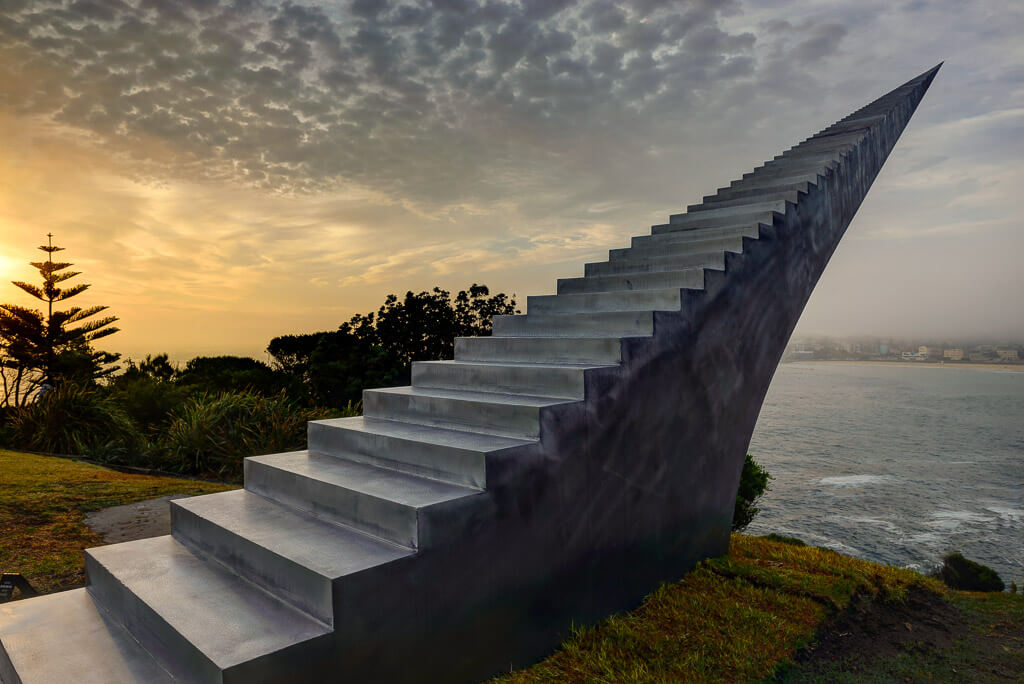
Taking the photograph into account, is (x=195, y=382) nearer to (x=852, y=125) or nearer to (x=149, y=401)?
(x=149, y=401)

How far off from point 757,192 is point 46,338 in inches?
599

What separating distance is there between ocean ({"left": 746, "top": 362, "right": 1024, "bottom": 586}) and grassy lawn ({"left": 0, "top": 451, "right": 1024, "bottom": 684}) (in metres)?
14.5

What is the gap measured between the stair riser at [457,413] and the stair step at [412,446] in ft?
0.18

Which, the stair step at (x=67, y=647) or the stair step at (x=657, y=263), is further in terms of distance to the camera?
the stair step at (x=657, y=263)

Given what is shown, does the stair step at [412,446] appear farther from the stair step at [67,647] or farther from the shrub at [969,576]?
the shrub at [969,576]

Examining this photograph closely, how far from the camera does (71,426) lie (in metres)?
7.63

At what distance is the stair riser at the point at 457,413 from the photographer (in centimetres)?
211

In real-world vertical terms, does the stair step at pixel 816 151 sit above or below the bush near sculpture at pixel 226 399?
above

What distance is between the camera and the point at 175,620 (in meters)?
1.56

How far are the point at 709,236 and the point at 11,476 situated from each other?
668 cm

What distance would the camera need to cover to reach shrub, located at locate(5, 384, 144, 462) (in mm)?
7410

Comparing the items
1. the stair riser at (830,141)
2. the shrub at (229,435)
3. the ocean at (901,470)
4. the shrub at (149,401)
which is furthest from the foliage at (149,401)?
the ocean at (901,470)

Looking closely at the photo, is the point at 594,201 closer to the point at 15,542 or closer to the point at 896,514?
the point at 15,542

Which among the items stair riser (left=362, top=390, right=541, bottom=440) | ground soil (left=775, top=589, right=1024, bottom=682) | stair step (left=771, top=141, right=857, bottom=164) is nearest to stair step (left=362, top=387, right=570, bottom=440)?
stair riser (left=362, top=390, right=541, bottom=440)
